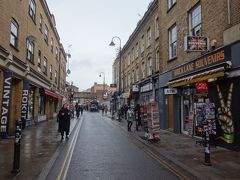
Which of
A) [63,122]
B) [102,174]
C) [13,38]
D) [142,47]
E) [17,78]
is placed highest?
[142,47]

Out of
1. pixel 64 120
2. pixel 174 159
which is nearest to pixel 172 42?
pixel 64 120

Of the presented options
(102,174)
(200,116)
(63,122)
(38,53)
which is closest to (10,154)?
(102,174)

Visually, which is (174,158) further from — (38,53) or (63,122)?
(38,53)

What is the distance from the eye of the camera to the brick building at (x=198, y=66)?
11.1 meters

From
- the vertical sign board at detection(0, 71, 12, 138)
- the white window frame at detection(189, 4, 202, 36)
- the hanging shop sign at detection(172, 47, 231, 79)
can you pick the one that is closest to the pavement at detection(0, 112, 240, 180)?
the vertical sign board at detection(0, 71, 12, 138)

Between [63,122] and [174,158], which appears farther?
[63,122]

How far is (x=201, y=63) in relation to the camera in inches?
536

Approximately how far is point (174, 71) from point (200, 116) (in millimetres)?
4867

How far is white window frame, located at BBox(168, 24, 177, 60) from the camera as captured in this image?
18.0 meters

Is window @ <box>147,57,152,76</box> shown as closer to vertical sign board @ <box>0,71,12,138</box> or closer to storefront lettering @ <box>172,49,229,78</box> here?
storefront lettering @ <box>172,49,229,78</box>

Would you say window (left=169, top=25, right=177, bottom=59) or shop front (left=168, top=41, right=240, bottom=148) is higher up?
window (left=169, top=25, right=177, bottom=59)

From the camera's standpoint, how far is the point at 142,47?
28.7 metres

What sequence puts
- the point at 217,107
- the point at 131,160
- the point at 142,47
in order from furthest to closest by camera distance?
the point at 142,47 → the point at 217,107 → the point at 131,160

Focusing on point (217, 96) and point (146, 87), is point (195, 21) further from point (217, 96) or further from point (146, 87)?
point (146, 87)
